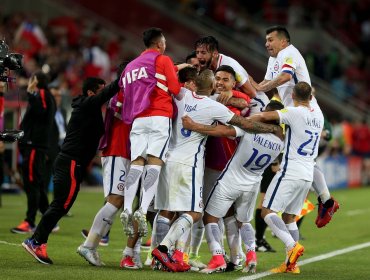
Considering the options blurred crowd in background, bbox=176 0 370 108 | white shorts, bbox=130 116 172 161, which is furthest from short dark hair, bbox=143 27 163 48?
blurred crowd in background, bbox=176 0 370 108

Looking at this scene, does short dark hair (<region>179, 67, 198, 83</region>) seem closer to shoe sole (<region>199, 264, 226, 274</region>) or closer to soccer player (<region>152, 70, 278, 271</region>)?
soccer player (<region>152, 70, 278, 271</region>)

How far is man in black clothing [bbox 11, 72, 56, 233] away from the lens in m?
14.0

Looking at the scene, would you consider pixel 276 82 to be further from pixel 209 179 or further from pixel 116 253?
pixel 116 253

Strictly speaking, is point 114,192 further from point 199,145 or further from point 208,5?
point 208,5

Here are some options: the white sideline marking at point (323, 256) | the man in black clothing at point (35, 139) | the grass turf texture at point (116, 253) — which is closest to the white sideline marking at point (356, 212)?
the grass turf texture at point (116, 253)

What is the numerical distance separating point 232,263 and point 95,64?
49.8 ft

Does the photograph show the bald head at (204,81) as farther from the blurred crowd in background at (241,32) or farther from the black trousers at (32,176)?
the blurred crowd in background at (241,32)

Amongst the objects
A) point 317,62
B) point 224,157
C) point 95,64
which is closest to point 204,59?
point 224,157

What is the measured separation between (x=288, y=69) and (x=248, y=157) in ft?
5.27

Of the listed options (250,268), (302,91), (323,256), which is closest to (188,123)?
(302,91)

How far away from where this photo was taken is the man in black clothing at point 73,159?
35.8ft

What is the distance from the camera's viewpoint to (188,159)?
1074cm

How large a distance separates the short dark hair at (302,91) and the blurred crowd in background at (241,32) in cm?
1067

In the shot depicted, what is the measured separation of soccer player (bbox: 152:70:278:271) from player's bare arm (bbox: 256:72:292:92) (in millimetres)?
1044
